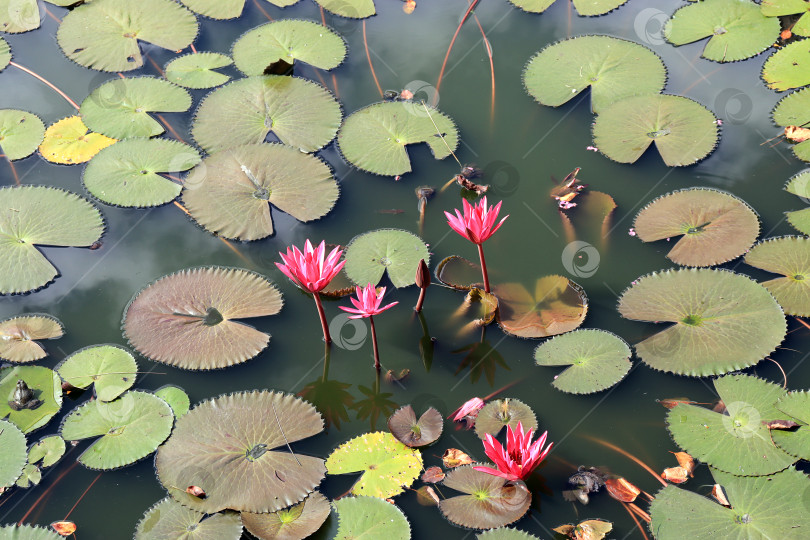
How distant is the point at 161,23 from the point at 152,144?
4.95 ft

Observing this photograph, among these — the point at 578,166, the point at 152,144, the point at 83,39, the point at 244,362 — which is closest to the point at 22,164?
the point at 152,144

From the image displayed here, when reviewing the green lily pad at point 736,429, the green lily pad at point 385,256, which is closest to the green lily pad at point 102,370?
the green lily pad at point 385,256

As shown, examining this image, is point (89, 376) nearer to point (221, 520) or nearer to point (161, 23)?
point (221, 520)

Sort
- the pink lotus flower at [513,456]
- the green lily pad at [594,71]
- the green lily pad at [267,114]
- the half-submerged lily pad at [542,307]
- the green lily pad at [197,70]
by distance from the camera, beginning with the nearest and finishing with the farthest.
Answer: the pink lotus flower at [513,456] < the half-submerged lily pad at [542,307] < the green lily pad at [267,114] < the green lily pad at [594,71] < the green lily pad at [197,70]

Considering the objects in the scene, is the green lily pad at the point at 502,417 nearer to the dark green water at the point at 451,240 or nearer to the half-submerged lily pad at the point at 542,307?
the dark green water at the point at 451,240

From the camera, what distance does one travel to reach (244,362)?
3.95 m

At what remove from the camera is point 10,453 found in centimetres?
353

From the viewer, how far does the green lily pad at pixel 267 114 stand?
16.3 ft

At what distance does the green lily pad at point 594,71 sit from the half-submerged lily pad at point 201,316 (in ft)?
8.92

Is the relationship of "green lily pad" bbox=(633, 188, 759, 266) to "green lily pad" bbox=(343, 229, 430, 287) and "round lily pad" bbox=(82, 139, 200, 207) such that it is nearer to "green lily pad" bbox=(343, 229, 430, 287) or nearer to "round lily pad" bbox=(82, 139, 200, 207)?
"green lily pad" bbox=(343, 229, 430, 287)

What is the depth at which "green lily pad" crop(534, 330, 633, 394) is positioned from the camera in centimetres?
377

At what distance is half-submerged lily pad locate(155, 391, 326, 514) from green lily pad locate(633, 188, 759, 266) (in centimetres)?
251

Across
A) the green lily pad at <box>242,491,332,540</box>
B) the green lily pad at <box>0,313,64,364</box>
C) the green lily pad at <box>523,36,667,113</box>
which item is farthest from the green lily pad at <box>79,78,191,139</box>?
the green lily pad at <box>242,491,332,540</box>

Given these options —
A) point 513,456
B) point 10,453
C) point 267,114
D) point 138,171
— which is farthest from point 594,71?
point 10,453
